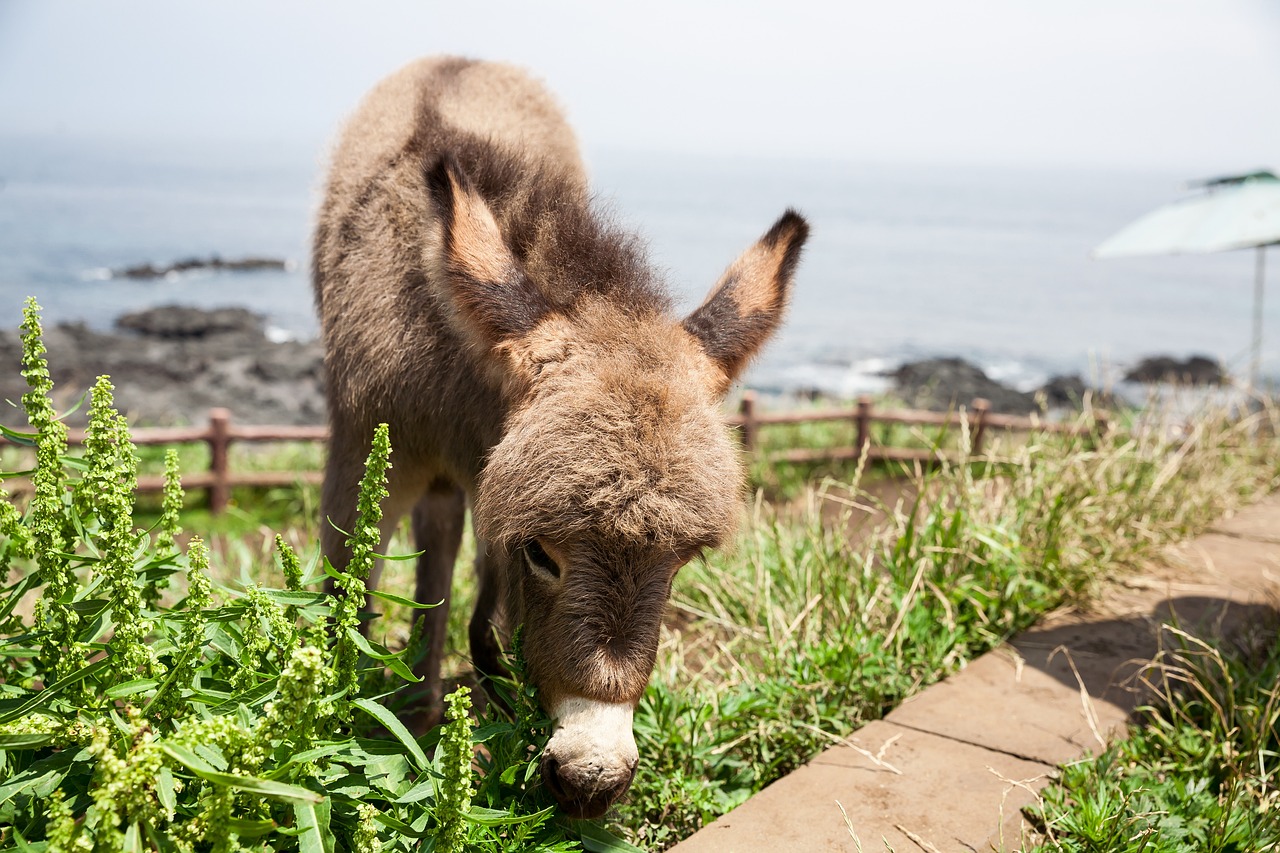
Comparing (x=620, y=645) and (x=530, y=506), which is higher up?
(x=530, y=506)

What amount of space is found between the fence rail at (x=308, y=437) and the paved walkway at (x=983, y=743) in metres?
5.07

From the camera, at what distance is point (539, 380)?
294cm

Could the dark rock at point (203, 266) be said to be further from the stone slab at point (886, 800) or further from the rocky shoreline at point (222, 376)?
the stone slab at point (886, 800)

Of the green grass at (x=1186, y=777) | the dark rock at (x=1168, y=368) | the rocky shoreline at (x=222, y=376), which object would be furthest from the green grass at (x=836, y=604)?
the dark rock at (x=1168, y=368)

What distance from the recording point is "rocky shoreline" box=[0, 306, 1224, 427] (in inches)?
768

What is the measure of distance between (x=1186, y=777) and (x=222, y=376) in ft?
71.0

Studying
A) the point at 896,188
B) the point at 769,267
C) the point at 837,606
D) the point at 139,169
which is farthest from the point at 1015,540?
the point at 139,169

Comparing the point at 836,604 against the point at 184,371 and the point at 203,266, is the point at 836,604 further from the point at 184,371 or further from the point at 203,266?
the point at 203,266

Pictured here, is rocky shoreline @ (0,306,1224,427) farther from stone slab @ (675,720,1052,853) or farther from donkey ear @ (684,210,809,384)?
donkey ear @ (684,210,809,384)

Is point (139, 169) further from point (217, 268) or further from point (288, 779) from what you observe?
point (288, 779)

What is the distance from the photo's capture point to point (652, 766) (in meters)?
3.76

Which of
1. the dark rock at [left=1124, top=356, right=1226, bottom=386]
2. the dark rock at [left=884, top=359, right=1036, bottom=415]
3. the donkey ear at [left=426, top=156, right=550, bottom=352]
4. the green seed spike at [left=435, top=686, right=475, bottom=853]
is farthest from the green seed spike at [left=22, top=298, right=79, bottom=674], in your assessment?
the dark rock at [left=1124, top=356, right=1226, bottom=386]

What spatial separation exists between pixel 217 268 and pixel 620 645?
5516 cm

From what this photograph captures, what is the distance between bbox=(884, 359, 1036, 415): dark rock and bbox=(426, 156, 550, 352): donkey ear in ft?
53.2
